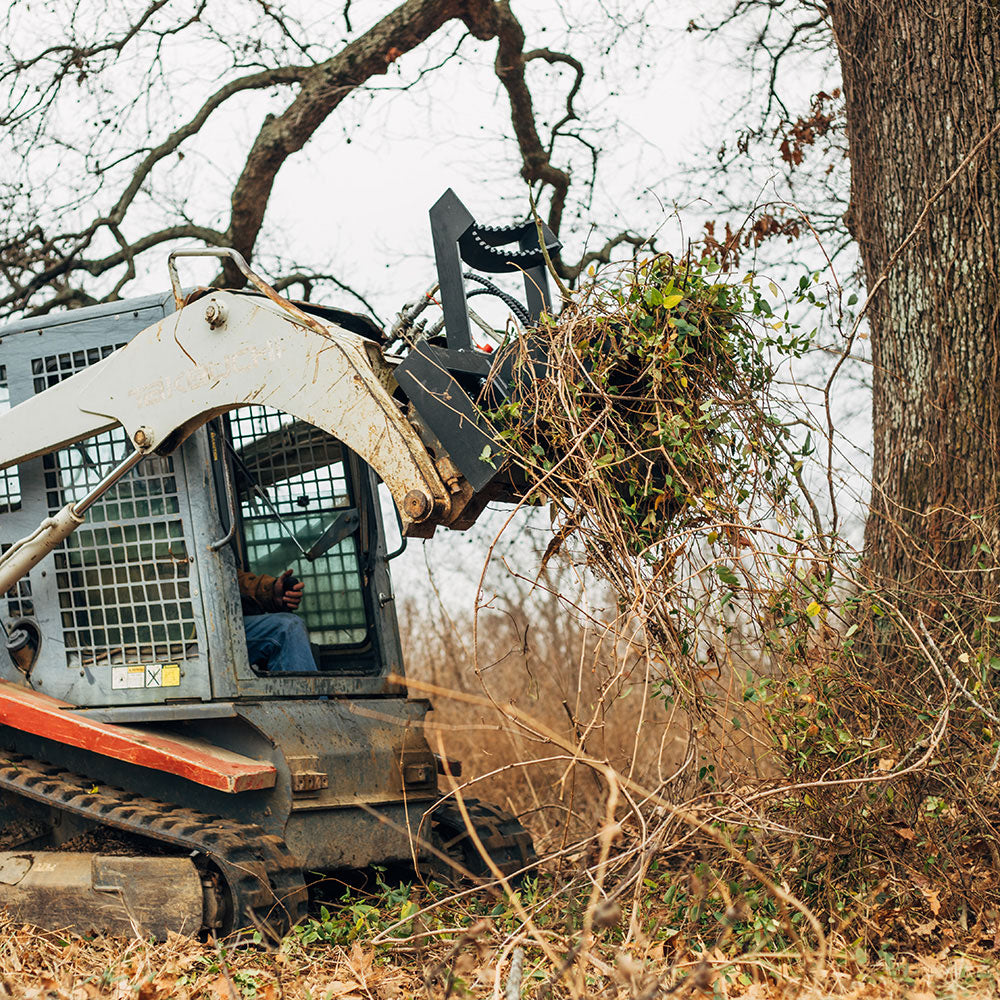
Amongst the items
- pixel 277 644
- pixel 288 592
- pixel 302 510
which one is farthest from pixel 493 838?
pixel 302 510

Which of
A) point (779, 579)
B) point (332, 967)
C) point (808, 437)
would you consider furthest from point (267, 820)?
point (808, 437)

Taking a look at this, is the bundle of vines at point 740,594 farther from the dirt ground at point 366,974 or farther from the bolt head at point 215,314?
the bolt head at point 215,314

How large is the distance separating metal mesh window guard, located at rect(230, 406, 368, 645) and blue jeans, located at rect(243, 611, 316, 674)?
485mm

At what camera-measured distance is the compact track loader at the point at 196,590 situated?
14.7ft

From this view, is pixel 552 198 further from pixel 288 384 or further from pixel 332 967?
pixel 332 967

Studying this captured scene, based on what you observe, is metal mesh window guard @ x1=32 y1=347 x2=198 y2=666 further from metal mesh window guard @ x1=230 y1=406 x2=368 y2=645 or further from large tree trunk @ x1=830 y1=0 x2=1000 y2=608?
large tree trunk @ x1=830 y1=0 x2=1000 y2=608

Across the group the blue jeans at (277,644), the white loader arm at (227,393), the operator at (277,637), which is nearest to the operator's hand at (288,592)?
the operator at (277,637)

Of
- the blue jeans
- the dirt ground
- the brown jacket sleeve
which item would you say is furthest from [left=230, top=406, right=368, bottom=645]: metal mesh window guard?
the dirt ground

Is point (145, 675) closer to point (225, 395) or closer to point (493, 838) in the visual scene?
point (225, 395)

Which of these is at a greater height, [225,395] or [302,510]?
[225,395]

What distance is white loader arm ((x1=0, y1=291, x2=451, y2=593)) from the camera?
4387mm

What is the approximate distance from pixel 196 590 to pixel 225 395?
85 centimetres

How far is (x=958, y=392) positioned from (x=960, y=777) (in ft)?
7.10

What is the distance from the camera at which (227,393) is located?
4.79m
